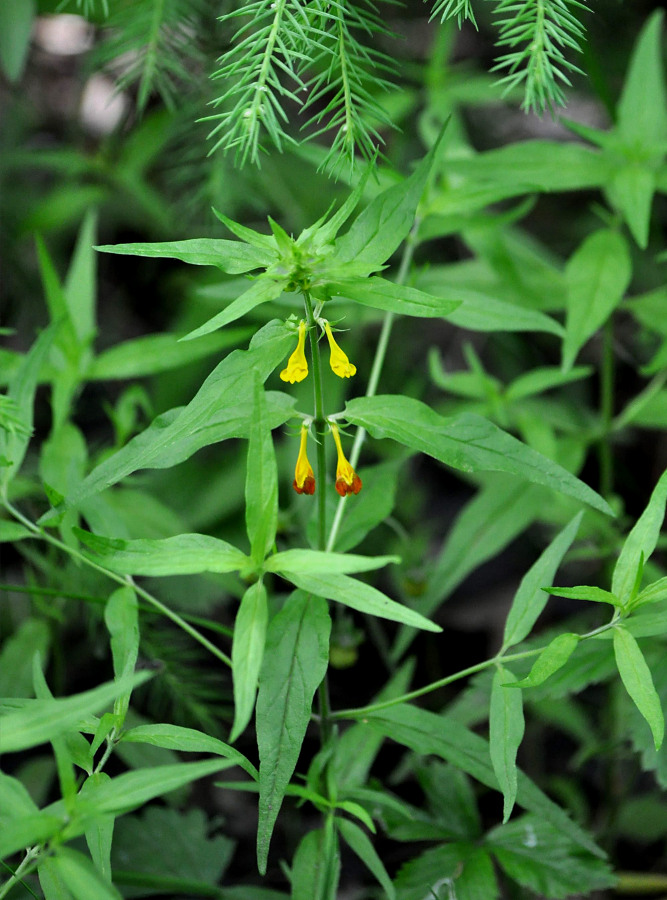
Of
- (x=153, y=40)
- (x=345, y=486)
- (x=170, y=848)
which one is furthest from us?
(x=170, y=848)

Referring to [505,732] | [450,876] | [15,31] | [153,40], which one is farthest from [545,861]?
[15,31]

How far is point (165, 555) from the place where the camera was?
2.50ft

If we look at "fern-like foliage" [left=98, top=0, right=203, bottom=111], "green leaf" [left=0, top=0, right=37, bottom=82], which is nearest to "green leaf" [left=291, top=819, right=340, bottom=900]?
"fern-like foliage" [left=98, top=0, right=203, bottom=111]

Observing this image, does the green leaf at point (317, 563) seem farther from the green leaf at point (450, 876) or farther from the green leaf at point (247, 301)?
the green leaf at point (450, 876)

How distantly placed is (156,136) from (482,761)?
174 cm

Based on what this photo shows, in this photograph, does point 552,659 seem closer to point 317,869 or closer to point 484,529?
point 317,869

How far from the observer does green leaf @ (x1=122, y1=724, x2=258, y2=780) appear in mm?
798

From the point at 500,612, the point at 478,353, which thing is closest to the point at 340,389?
the point at 500,612

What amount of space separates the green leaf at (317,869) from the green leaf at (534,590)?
31cm

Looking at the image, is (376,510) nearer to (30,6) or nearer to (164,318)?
(30,6)

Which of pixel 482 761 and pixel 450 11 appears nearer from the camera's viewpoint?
pixel 450 11

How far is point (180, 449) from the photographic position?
833 mm

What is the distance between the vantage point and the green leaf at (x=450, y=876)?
108 centimetres

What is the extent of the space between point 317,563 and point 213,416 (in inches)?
8.2
